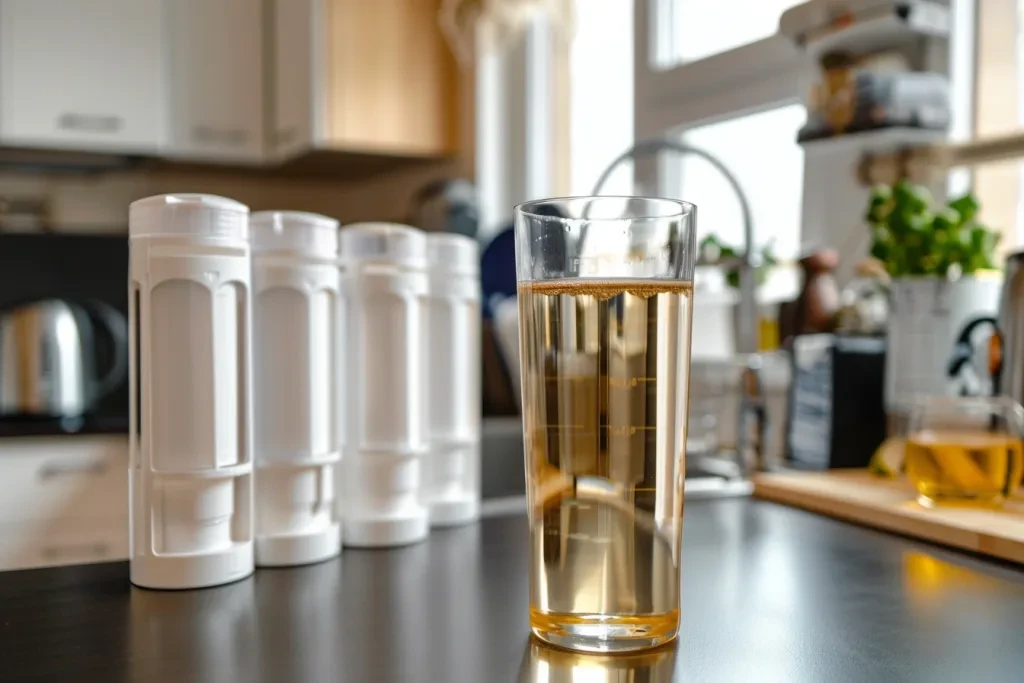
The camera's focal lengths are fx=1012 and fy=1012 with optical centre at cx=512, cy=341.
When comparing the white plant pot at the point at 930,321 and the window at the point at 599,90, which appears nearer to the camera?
the white plant pot at the point at 930,321

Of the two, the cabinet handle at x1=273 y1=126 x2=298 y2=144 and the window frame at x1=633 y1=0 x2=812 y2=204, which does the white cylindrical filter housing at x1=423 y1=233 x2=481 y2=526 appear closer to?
the window frame at x1=633 y1=0 x2=812 y2=204

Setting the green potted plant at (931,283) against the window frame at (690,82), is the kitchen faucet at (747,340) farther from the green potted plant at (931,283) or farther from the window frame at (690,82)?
the window frame at (690,82)

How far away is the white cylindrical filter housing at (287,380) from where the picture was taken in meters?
0.74

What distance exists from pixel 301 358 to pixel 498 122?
1.98m

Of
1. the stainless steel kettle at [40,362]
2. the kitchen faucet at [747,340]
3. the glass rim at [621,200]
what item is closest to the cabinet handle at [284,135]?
the stainless steel kettle at [40,362]

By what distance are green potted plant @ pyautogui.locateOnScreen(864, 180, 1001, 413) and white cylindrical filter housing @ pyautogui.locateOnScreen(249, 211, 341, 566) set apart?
755 mm

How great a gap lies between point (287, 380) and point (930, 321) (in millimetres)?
793

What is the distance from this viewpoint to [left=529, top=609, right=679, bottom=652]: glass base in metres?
0.53

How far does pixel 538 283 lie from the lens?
525mm

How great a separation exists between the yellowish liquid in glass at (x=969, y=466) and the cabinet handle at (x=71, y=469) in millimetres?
1736

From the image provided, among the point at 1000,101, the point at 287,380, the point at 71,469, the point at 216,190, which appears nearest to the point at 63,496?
the point at 71,469

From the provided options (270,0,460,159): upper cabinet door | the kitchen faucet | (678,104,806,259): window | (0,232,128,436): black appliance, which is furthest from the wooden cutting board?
(0,232,128,436): black appliance

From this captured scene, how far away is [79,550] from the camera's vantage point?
209 centimetres

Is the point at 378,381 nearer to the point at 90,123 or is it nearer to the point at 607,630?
the point at 607,630
